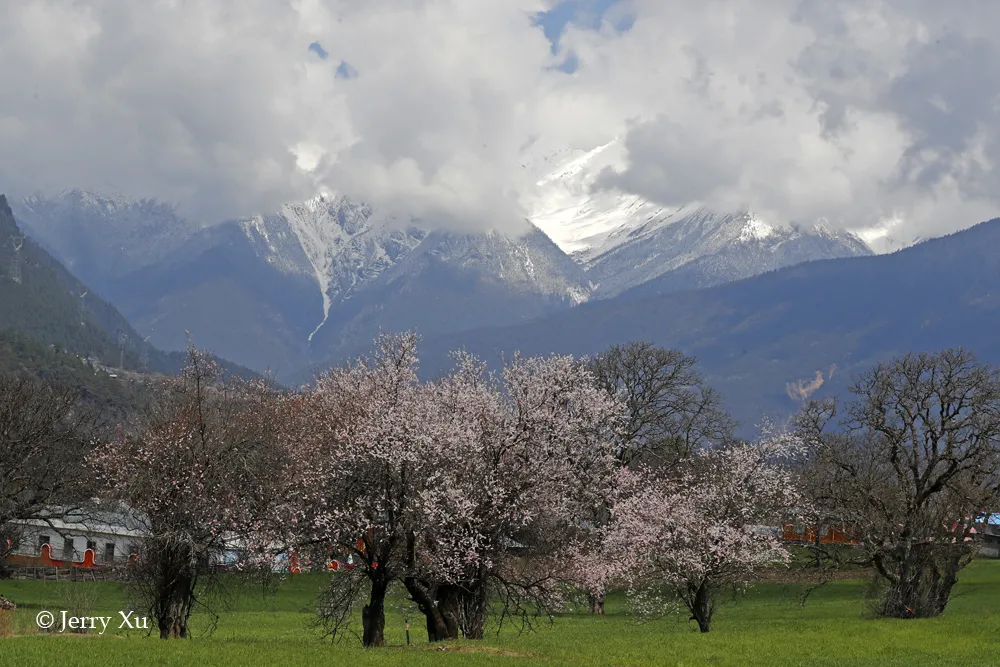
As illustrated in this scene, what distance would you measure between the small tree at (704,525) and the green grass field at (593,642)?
2686mm

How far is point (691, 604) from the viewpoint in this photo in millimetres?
61625

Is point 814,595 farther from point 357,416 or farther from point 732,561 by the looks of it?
point 357,416

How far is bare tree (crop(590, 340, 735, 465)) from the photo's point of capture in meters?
86.6

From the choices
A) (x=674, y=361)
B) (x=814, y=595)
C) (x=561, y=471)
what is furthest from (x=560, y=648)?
(x=674, y=361)

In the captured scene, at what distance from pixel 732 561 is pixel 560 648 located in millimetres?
16303

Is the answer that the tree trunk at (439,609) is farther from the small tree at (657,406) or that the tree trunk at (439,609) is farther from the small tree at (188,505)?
the small tree at (657,406)

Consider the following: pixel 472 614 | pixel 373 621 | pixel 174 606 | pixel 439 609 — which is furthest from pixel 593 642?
pixel 174 606

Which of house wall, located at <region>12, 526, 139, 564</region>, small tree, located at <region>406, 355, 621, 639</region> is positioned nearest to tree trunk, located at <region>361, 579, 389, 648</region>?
small tree, located at <region>406, 355, 621, 639</region>

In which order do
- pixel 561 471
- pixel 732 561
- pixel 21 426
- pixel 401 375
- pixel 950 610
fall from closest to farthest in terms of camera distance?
pixel 561 471
pixel 401 375
pixel 732 561
pixel 950 610
pixel 21 426

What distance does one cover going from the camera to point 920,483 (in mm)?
55719

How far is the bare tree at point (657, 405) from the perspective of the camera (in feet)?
284

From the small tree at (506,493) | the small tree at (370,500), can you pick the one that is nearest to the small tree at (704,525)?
the small tree at (506,493)

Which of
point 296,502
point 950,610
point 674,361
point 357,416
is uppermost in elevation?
point 674,361

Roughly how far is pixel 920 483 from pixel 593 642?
57.8 ft
